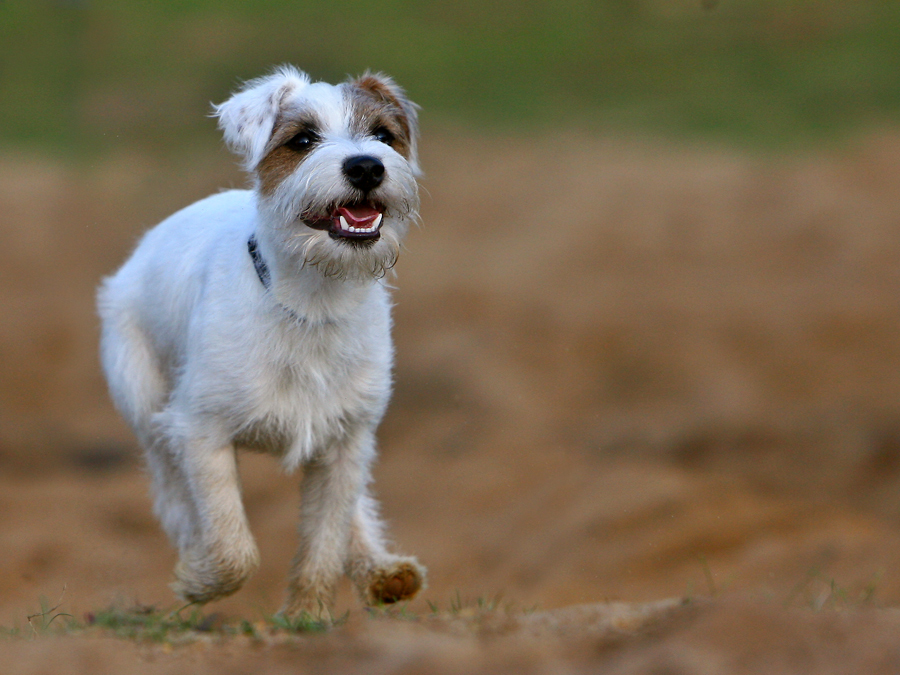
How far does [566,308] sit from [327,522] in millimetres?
9502

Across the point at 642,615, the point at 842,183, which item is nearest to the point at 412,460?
the point at 842,183

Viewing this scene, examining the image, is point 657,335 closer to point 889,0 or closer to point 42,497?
point 42,497

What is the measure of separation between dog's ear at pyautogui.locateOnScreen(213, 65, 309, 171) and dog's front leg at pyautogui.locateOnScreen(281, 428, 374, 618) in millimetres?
1283

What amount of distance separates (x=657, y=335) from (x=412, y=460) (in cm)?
316

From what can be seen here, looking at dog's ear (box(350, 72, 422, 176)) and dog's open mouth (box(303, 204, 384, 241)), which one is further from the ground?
dog's ear (box(350, 72, 422, 176))

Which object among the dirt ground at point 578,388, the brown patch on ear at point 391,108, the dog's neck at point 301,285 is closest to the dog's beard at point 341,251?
the dog's neck at point 301,285

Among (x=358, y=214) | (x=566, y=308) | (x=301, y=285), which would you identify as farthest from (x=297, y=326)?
(x=566, y=308)

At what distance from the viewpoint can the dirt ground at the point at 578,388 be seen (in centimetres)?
1057

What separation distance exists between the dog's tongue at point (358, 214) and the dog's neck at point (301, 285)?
30 cm

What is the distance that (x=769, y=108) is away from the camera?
2028 centimetres

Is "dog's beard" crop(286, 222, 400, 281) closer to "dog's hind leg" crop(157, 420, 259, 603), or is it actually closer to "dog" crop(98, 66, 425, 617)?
"dog" crop(98, 66, 425, 617)

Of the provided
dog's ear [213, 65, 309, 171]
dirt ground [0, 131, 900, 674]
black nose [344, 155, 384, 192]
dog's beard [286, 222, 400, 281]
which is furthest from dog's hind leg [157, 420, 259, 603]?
dirt ground [0, 131, 900, 674]

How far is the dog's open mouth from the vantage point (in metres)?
4.68

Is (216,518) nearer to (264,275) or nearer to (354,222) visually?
(264,275)
